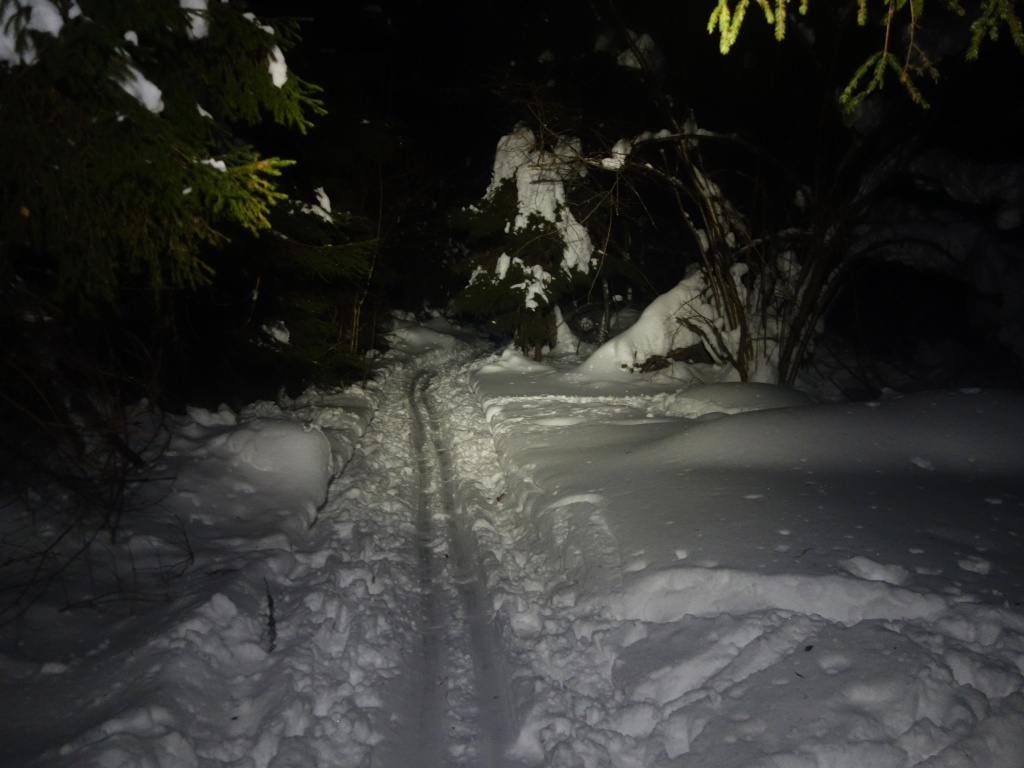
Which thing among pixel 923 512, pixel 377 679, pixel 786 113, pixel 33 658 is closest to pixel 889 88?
pixel 786 113

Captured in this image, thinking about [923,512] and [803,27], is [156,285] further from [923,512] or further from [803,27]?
[803,27]

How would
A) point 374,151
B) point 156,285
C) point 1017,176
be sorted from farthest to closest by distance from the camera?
point 374,151 < point 1017,176 < point 156,285

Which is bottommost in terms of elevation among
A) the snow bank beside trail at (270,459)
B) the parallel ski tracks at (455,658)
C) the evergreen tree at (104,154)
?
the parallel ski tracks at (455,658)

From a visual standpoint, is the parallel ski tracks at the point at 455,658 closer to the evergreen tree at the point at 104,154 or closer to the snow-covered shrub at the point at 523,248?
the evergreen tree at the point at 104,154

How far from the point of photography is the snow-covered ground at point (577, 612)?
3.32 meters

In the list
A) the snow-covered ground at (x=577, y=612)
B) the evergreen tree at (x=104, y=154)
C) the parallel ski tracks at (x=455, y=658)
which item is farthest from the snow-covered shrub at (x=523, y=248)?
the evergreen tree at (x=104, y=154)

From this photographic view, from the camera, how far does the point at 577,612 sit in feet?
15.7

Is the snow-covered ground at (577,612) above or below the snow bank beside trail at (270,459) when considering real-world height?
below

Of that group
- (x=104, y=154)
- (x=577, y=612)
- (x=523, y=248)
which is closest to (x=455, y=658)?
(x=577, y=612)

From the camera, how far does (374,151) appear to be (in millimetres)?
14289

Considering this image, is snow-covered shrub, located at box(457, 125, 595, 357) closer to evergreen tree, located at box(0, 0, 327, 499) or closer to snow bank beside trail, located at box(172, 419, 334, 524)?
snow bank beside trail, located at box(172, 419, 334, 524)

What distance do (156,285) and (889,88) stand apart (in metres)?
12.8

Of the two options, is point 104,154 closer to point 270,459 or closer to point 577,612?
point 270,459

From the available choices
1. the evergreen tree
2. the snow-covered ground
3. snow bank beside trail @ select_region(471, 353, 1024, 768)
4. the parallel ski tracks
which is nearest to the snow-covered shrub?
the snow-covered ground
